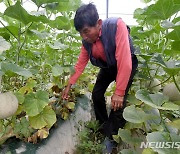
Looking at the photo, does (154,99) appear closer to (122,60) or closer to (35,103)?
(122,60)

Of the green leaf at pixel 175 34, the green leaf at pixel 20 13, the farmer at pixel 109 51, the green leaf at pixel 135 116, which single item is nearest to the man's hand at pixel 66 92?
the farmer at pixel 109 51

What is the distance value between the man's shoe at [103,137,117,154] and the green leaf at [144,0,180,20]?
912 mm

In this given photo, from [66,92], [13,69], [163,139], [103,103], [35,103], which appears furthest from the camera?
[103,103]

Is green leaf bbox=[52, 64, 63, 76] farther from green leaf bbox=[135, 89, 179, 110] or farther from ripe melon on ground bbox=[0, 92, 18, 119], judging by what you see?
green leaf bbox=[135, 89, 179, 110]

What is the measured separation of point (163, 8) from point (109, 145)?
99 centimetres

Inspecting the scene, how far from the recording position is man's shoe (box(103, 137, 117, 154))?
1.68 m

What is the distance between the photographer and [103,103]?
195cm

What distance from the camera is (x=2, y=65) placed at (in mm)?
1109

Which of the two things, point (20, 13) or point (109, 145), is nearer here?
point (20, 13)

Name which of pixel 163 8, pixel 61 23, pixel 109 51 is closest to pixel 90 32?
pixel 109 51

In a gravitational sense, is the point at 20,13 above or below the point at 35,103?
above

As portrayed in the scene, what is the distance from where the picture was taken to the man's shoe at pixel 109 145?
1675 millimetres

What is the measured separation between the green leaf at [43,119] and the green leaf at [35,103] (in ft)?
0.34

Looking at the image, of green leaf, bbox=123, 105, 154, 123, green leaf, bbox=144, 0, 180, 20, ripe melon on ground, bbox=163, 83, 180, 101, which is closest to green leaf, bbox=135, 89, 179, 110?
green leaf, bbox=123, 105, 154, 123
